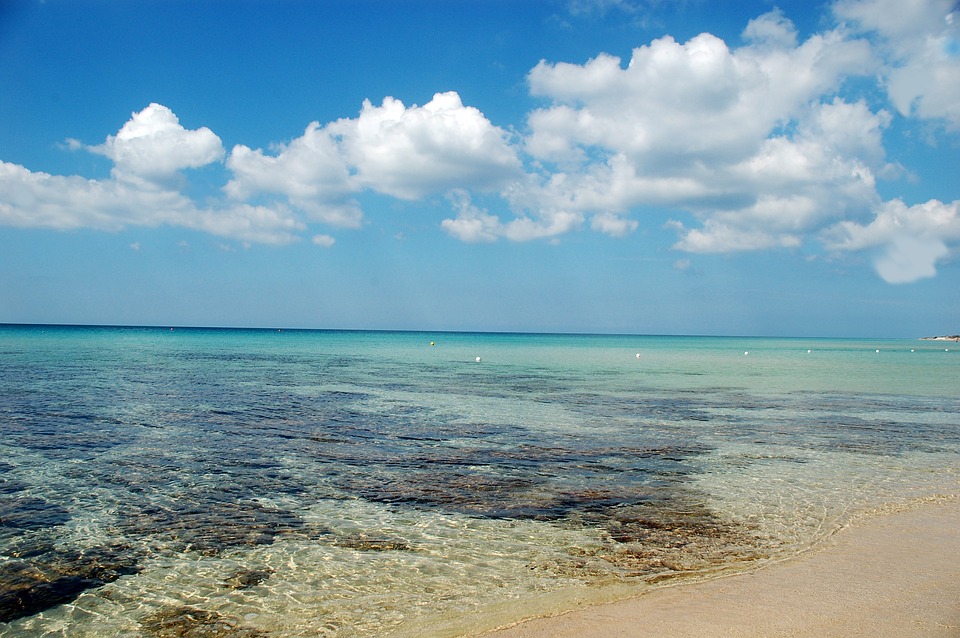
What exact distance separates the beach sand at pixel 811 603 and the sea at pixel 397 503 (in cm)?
33

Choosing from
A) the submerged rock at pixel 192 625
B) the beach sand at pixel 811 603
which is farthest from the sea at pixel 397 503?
the beach sand at pixel 811 603

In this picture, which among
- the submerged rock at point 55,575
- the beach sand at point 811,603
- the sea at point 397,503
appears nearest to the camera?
the beach sand at point 811,603

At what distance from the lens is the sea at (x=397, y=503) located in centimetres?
654

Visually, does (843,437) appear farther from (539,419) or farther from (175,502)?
(175,502)

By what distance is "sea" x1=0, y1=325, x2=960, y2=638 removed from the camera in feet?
21.5

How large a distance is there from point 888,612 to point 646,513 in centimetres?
380

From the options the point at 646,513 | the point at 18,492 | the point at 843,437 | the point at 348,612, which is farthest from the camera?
the point at 843,437

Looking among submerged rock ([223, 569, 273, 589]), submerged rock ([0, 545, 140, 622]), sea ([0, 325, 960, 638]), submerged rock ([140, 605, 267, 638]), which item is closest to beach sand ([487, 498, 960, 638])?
sea ([0, 325, 960, 638])

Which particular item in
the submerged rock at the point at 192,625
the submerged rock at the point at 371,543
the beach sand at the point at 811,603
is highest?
the beach sand at the point at 811,603

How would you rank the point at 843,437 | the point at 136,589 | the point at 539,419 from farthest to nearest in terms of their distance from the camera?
the point at 539,419, the point at 843,437, the point at 136,589

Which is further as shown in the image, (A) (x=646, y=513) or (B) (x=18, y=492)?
(B) (x=18, y=492)

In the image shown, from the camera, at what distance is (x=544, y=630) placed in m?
5.84

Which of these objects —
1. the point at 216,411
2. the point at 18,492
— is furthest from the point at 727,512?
the point at 216,411

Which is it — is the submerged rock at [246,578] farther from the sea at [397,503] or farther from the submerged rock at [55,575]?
the submerged rock at [55,575]
